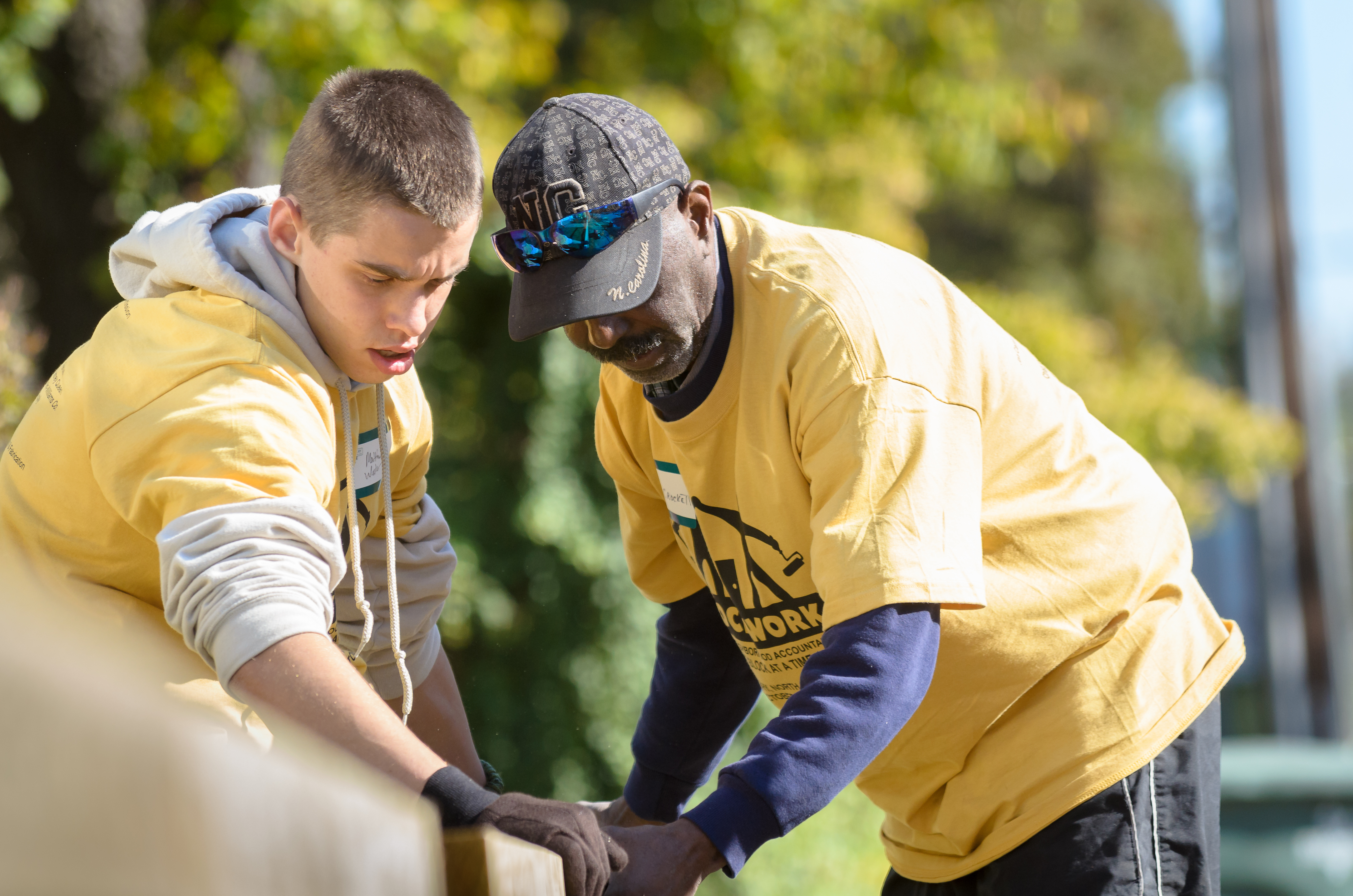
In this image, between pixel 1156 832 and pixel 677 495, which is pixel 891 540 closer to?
pixel 677 495

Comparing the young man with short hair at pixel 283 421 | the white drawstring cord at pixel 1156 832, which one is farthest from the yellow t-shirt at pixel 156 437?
the white drawstring cord at pixel 1156 832

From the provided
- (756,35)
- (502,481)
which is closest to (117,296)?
(502,481)

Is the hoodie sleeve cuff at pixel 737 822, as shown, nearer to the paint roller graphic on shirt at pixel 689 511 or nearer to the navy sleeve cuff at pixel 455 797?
the navy sleeve cuff at pixel 455 797

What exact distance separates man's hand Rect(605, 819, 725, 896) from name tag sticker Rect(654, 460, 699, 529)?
0.69 metres

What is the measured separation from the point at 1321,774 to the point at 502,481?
12.3ft

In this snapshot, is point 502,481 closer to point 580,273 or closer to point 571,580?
point 571,580

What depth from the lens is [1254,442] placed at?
8.89 m

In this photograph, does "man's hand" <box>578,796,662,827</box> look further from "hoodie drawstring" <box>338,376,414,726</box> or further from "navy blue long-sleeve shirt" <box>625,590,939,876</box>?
"navy blue long-sleeve shirt" <box>625,590,939,876</box>

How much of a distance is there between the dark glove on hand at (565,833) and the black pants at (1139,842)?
899mm

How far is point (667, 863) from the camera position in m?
1.76

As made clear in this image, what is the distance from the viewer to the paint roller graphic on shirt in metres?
2.15

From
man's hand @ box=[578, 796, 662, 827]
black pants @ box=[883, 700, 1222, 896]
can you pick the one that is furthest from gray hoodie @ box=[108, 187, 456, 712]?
black pants @ box=[883, 700, 1222, 896]

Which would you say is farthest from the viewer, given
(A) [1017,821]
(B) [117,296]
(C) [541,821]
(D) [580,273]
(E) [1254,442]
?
(E) [1254,442]

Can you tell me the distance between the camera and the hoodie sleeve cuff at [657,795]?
272 centimetres
